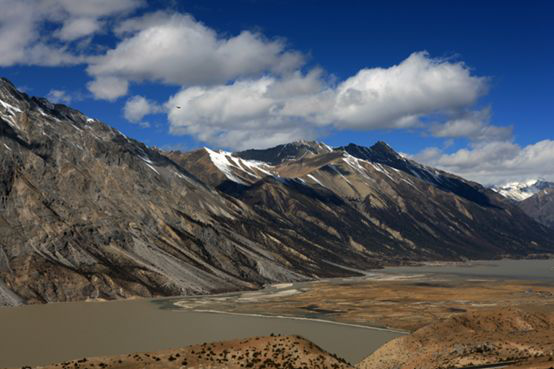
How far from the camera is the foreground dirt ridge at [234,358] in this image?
60531mm

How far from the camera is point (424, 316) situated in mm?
151125

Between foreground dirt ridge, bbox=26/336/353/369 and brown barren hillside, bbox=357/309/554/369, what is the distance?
562 inches

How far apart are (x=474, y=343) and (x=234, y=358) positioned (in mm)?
28731

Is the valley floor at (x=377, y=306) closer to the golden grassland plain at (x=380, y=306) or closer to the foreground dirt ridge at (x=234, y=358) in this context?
→ the golden grassland plain at (x=380, y=306)

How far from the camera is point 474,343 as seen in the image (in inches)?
2918

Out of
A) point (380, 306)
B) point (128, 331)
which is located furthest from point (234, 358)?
point (380, 306)

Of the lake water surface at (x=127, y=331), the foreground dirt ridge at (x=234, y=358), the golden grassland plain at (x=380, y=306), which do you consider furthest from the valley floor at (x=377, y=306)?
the foreground dirt ridge at (x=234, y=358)

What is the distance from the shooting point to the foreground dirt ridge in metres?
60.5

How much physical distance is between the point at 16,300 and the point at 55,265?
23253mm

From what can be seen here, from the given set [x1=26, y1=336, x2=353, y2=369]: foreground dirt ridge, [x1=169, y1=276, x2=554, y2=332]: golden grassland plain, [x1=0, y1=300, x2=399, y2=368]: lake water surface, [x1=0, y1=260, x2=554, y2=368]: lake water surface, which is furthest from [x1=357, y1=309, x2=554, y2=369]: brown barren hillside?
[x1=169, y1=276, x2=554, y2=332]: golden grassland plain

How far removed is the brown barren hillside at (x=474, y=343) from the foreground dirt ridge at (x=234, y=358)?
46.8 ft

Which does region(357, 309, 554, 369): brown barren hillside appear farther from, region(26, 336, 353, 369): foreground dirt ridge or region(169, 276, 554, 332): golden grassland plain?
region(169, 276, 554, 332): golden grassland plain

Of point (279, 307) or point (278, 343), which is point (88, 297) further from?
point (278, 343)

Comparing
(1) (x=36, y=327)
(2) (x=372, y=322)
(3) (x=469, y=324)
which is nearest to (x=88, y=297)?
(1) (x=36, y=327)
